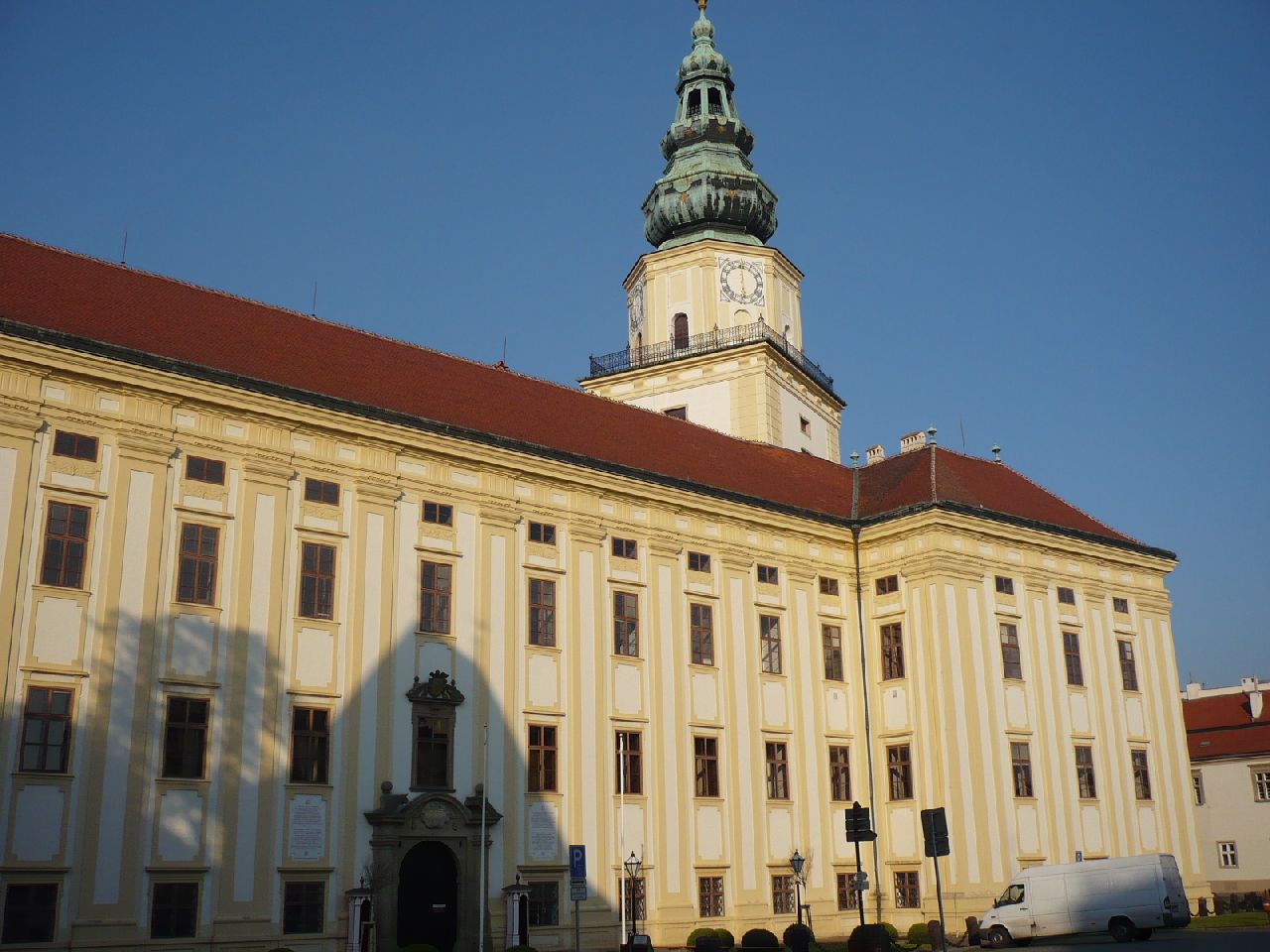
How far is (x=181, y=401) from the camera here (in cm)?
3005

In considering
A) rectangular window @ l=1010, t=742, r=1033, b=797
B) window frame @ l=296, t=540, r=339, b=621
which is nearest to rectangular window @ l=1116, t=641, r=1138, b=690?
rectangular window @ l=1010, t=742, r=1033, b=797

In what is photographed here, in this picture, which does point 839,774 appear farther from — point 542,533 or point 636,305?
point 636,305

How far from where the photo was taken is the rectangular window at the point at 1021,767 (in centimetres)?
4066

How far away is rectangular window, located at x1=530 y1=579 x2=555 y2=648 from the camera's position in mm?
34656

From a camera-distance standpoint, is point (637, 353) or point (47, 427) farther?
point (637, 353)

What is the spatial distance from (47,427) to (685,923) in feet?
64.7

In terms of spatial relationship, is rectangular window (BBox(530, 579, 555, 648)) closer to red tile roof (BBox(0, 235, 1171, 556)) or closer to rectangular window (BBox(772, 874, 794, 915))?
red tile roof (BBox(0, 235, 1171, 556))

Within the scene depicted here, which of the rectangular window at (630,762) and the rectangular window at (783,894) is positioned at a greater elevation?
the rectangular window at (630,762)

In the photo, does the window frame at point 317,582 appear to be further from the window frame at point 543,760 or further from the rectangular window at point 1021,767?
the rectangular window at point 1021,767

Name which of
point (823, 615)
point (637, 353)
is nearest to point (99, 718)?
point (823, 615)

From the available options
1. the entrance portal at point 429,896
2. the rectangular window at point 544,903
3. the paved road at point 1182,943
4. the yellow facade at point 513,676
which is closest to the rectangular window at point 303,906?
the yellow facade at point 513,676

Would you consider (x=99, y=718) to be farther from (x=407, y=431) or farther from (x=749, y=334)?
(x=749, y=334)

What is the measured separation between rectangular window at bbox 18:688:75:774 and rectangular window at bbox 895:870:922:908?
23.6 metres

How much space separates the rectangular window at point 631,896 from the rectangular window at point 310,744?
8.44 m
